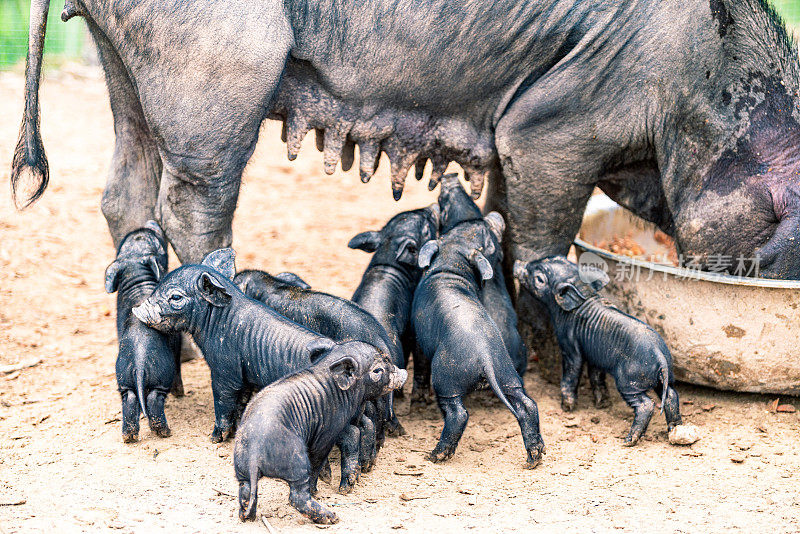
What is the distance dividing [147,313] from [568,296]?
220cm

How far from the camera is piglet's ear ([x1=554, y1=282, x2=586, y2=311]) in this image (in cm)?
488

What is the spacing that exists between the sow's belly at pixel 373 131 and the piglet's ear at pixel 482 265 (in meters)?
0.69

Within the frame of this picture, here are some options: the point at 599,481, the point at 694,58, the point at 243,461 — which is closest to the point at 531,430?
the point at 599,481

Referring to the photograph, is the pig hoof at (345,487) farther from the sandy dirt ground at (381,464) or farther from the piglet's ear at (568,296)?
the piglet's ear at (568,296)

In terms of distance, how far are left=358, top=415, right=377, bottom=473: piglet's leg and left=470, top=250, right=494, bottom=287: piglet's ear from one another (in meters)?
1.06

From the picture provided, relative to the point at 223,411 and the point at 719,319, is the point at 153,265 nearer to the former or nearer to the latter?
the point at 223,411

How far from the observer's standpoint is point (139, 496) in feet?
12.6

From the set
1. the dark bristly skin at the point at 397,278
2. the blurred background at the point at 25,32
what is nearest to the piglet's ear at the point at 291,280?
the dark bristly skin at the point at 397,278

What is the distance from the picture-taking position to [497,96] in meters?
5.11

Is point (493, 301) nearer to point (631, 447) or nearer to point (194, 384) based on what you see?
point (631, 447)

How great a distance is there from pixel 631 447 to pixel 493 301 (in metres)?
1.08

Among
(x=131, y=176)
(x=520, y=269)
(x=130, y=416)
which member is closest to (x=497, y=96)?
(x=520, y=269)

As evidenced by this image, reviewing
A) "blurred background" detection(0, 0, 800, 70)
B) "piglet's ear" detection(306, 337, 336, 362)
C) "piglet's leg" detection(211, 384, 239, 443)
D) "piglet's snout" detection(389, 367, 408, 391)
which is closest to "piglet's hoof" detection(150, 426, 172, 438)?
"piglet's leg" detection(211, 384, 239, 443)

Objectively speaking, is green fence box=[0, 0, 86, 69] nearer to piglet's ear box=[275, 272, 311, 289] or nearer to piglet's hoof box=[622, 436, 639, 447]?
piglet's ear box=[275, 272, 311, 289]
